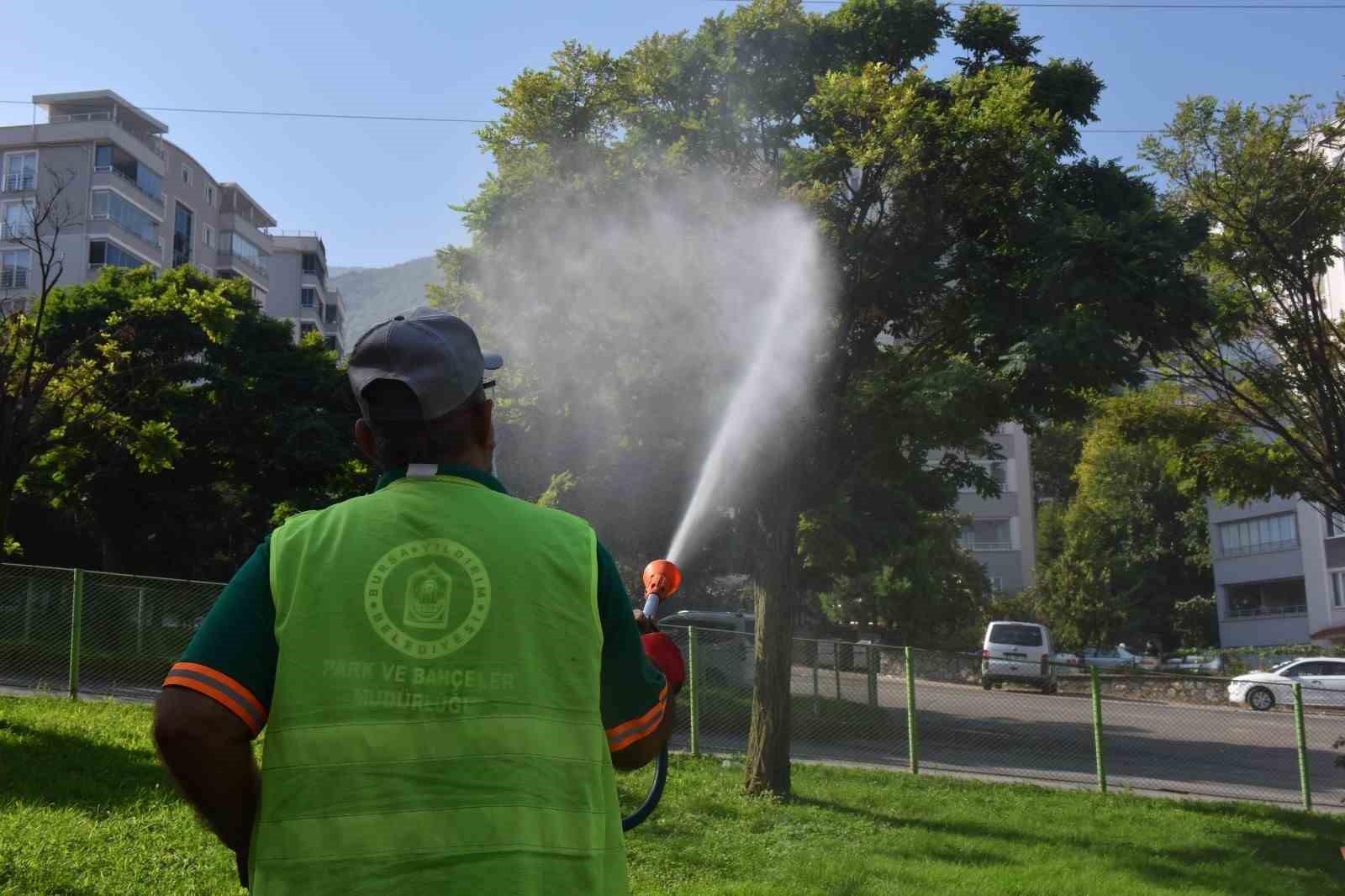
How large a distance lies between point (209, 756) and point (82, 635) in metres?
13.9

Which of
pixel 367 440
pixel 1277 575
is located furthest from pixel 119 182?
pixel 367 440

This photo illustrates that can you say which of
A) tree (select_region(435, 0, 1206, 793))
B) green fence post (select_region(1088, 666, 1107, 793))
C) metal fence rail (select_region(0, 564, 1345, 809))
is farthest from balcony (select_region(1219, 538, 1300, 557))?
tree (select_region(435, 0, 1206, 793))

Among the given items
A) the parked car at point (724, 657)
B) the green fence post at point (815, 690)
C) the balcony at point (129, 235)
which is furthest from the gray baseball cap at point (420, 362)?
the balcony at point (129, 235)

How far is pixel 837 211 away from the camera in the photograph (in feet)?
40.8

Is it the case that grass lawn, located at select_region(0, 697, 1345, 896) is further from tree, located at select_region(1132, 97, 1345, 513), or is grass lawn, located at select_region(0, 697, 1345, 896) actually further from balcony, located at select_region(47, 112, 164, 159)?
balcony, located at select_region(47, 112, 164, 159)

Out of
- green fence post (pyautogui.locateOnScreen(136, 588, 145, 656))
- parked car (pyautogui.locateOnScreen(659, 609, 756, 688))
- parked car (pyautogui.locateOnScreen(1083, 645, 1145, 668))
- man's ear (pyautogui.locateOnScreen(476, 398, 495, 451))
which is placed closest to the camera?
man's ear (pyautogui.locateOnScreen(476, 398, 495, 451))

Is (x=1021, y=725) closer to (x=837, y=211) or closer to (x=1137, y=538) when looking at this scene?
(x=837, y=211)

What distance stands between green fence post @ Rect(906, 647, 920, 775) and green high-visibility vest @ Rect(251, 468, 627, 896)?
46.0ft

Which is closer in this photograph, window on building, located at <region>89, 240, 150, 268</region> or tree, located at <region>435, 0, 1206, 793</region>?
tree, located at <region>435, 0, 1206, 793</region>

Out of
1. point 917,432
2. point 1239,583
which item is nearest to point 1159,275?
point 917,432

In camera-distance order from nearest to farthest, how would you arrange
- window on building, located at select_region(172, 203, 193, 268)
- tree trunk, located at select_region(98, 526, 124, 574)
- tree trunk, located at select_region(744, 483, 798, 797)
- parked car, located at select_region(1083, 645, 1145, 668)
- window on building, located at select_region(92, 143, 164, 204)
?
tree trunk, located at select_region(744, 483, 798, 797)
tree trunk, located at select_region(98, 526, 124, 574)
parked car, located at select_region(1083, 645, 1145, 668)
window on building, located at select_region(92, 143, 164, 204)
window on building, located at select_region(172, 203, 193, 268)

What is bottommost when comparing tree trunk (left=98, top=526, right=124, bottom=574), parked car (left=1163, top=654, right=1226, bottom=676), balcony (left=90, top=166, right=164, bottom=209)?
parked car (left=1163, top=654, right=1226, bottom=676)

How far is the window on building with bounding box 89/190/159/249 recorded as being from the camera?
54781mm

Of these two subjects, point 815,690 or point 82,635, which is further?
point 815,690
